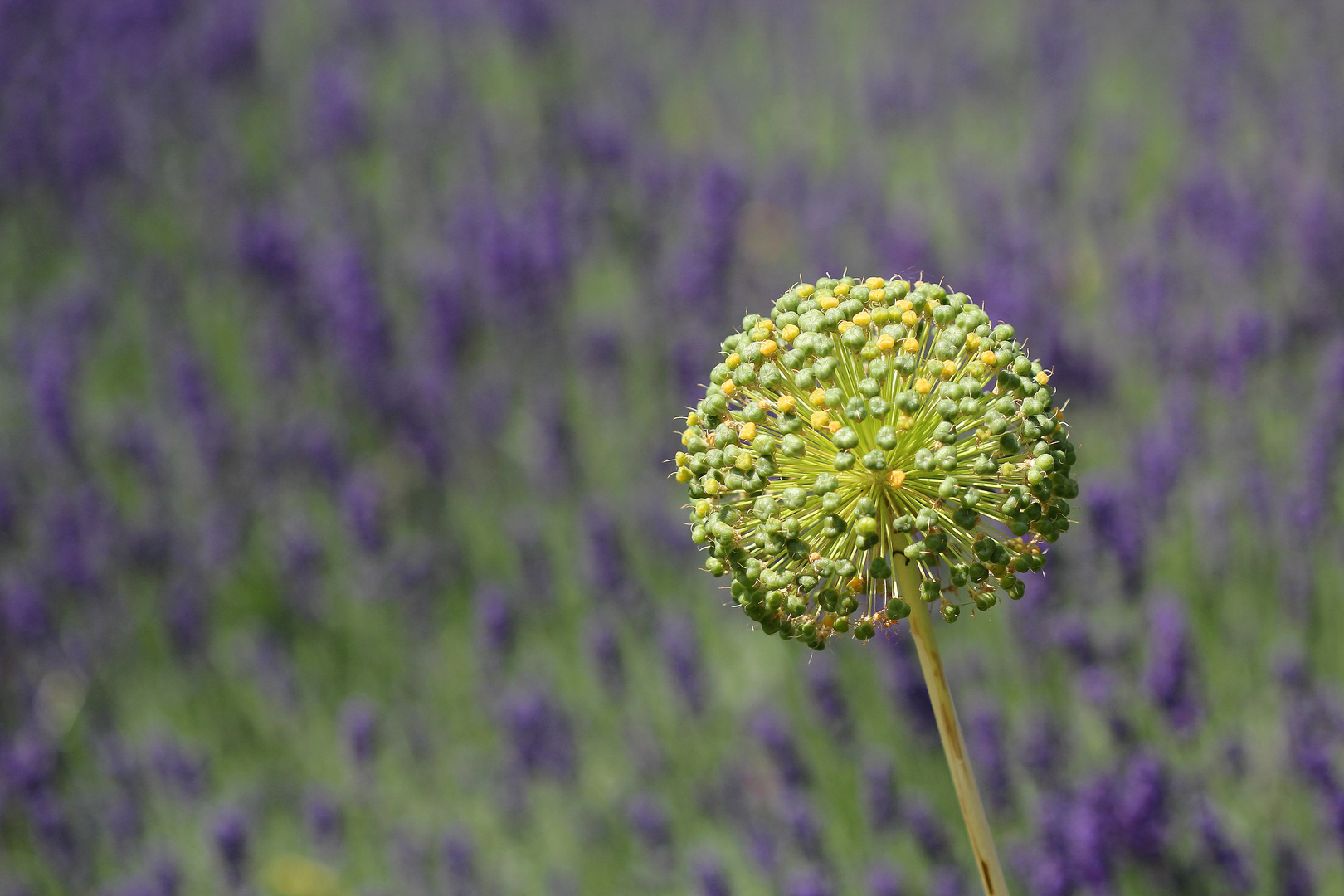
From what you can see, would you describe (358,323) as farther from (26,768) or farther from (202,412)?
(26,768)

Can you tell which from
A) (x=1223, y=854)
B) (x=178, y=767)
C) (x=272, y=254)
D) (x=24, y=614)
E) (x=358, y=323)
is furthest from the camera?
(x=272, y=254)

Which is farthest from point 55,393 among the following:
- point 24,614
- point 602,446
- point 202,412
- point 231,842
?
point 231,842

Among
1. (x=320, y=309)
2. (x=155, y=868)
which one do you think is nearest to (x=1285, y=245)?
(x=320, y=309)

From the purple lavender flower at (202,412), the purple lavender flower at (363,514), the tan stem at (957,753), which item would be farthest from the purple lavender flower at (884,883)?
the purple lavender flower at (202,412)

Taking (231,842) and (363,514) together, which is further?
(363,514)

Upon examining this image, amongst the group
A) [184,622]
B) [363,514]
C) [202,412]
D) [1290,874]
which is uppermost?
[202,412]

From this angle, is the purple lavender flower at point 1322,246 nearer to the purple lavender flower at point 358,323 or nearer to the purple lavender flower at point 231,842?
the purple lavender flower at point 358,323

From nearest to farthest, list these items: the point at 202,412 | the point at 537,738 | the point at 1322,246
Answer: the point at 537,738
the point at 1322,246
the point at 202,412

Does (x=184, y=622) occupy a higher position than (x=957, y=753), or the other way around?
(x=184, y=622)
